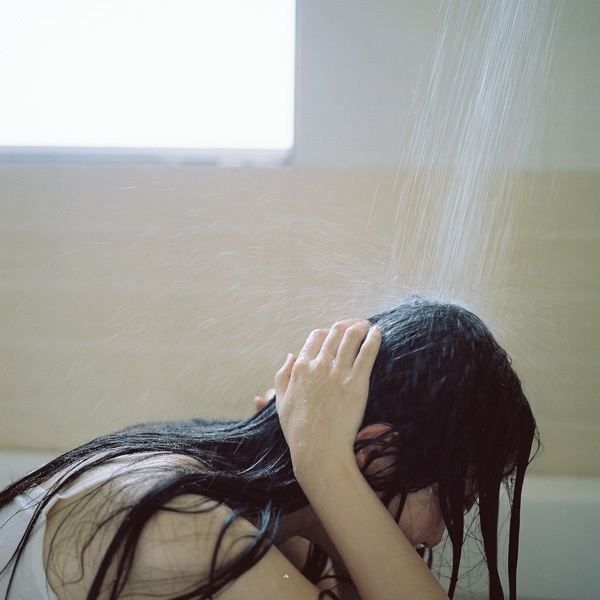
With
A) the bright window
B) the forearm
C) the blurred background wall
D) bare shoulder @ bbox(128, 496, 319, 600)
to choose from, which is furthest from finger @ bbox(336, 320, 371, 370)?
the bright window

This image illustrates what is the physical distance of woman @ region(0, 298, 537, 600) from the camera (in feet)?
2.36

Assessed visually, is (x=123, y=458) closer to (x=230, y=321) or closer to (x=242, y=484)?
(x=242, y=484)

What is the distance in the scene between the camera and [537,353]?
1.51m

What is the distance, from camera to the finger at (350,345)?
834mm

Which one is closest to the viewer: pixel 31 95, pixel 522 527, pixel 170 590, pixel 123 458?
pixel 170 590

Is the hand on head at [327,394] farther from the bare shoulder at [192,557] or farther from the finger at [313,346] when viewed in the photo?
the bare shoulder at [192,557]

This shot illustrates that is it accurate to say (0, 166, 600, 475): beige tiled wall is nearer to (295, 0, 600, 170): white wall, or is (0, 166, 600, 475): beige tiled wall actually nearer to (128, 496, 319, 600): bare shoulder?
(295, 0, 600, 170): white wall

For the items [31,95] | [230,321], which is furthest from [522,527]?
[31,95]

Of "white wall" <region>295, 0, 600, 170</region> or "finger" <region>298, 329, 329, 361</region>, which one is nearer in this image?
"finger" <region>298, 329, 329, 361</region>

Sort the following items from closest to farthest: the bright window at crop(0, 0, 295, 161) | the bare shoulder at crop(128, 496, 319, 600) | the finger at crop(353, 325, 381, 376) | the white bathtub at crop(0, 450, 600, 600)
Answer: the bare shoulder at crop(128, 496, 319, 600)
the finger at crop(353, 325, 381, 376)
the white bathtub at crop(0, 450, 600, 600)
the bright window at crop(0, 0, 295, 161)

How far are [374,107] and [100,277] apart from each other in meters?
0.71

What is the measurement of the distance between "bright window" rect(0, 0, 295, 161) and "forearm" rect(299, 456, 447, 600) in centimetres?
95

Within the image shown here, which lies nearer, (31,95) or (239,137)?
(239,137)

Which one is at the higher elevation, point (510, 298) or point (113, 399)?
point (510, 298)
